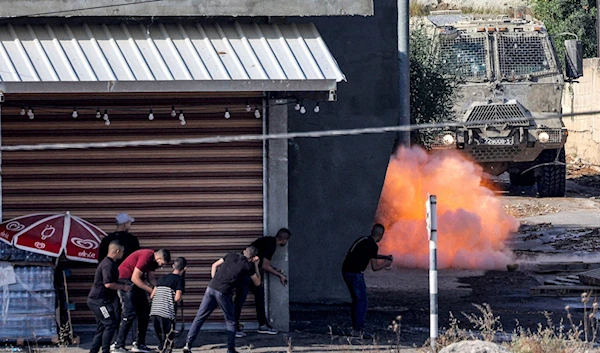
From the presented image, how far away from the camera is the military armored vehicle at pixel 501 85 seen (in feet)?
73.7

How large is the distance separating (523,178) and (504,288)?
10700mm

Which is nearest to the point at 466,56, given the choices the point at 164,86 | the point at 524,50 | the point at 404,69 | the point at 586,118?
the point at 524,50

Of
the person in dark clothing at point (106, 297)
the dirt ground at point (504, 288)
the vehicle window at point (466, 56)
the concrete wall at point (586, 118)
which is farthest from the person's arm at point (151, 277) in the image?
the concrete wall at point (586, 118)

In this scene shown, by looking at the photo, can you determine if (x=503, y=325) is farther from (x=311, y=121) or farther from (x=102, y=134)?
(x=102, y=134)

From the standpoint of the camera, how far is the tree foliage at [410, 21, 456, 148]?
21.5m

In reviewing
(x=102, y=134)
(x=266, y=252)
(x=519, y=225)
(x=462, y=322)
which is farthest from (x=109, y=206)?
(x=519, y=225)

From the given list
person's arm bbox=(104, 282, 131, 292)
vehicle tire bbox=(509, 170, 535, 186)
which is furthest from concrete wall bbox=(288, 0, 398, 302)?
vehicle tire bbox=(509, 170, 535, 186)

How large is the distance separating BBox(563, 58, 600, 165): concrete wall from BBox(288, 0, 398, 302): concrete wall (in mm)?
17670

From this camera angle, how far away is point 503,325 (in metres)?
13.0

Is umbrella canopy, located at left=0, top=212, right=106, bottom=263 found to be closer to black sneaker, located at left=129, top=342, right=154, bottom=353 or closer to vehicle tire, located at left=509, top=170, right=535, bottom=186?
black sneaker, located at left=129, top=342, right=154, bottom=353

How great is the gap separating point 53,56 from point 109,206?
6.56 ft

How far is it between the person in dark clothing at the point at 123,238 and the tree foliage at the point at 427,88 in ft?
34.3

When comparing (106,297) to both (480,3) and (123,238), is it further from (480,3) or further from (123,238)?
(480,3)

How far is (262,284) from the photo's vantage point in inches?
487
